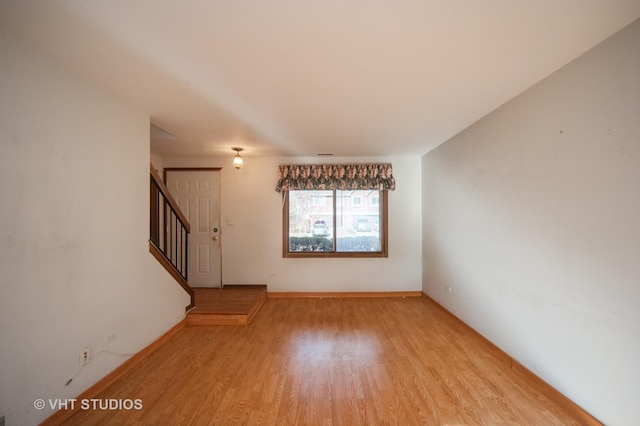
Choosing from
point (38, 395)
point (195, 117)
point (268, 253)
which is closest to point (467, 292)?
point (268, 253)

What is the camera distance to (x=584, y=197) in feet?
5.94

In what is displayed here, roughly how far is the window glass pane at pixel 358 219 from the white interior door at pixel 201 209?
222 centimetres

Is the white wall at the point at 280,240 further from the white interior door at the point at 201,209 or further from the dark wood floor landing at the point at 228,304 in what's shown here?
the dark wood floor landing at the point at 228,304

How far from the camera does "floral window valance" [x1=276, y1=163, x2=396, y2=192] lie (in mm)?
4641

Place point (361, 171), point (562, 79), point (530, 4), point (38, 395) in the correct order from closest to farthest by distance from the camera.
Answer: point (530, 4)
point (38, 395)
point (562, 79)
point (361, 171)

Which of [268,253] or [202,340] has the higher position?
[268,253]

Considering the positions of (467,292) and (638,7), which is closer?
(638,7)

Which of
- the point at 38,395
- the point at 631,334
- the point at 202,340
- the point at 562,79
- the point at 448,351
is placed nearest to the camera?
the point at 631,334

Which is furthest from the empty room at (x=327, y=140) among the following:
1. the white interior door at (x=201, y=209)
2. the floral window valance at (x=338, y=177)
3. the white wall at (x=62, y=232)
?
the white interior door at (x=201, y=209)

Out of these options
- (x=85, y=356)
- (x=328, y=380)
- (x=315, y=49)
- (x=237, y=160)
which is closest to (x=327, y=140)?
(x=237, y=160)

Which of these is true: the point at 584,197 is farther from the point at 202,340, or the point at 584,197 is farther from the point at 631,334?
the point at 202,340

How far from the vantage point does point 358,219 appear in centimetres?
484

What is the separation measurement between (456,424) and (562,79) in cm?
259

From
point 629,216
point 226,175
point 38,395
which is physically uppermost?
point 226,175
